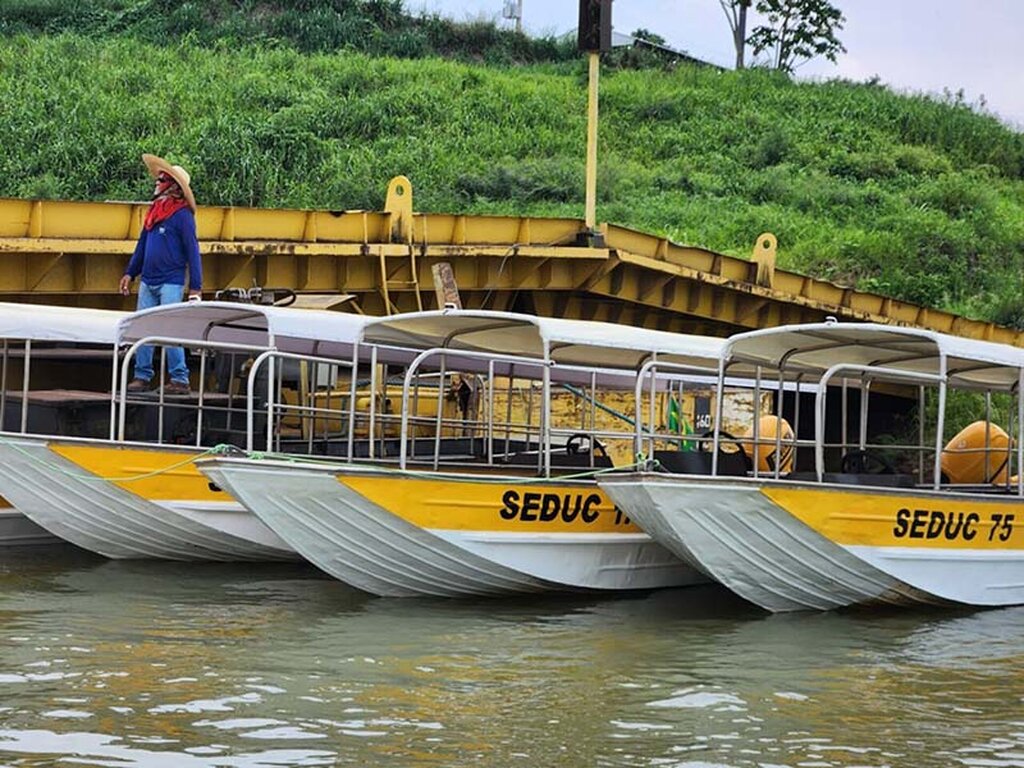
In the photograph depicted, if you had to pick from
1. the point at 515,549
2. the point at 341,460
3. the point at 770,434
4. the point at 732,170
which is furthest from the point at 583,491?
the point at 732,170

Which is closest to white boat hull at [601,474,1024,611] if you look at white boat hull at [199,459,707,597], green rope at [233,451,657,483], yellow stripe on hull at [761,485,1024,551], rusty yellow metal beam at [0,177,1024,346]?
yellow stripe on hull at [761,485,1024,551]

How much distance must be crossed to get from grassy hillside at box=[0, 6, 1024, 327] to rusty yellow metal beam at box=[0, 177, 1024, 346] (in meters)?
7.30

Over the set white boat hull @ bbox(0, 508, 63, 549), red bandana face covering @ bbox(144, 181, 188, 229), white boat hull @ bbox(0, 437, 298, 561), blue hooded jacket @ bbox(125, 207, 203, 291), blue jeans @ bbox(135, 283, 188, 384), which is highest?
red bandana face covering @ bbox(144, 181, 188, 229)

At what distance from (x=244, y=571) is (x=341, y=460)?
8.27 ft

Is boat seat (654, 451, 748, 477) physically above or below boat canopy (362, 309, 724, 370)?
below

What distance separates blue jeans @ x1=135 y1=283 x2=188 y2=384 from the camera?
1869 cm

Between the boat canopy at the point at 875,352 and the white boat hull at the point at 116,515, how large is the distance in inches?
191

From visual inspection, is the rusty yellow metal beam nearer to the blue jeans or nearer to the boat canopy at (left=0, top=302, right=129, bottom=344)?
the blue jeans

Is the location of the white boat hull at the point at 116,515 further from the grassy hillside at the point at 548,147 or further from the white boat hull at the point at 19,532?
the grassy hillside at the point at 548,147

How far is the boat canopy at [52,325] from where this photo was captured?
17.9 meters

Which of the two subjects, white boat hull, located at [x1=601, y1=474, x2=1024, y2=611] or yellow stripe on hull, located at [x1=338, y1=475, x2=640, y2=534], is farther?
yellow stripe on hull, located at [x1=338, y1=475, x2=640, y2=534]

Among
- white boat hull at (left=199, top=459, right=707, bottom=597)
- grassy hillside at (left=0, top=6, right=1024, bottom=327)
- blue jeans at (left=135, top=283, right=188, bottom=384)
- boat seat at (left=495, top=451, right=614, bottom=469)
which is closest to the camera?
white boat hull at (left=199, top=459, right=707, bottom=597)

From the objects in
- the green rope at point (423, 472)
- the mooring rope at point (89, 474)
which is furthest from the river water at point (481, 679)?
the green rope at point (423, 472)

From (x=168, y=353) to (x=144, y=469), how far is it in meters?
2.26
